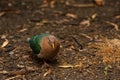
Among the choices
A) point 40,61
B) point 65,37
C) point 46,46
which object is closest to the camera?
point 46,46

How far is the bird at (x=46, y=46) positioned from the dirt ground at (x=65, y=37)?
23 cm

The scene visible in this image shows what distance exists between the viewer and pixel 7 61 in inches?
219

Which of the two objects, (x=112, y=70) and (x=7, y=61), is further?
(x=7, y=61)

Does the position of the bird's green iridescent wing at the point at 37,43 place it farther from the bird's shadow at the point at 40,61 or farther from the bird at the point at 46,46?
the bird's shadow at the point at 40,61

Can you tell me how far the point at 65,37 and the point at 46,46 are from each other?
1440 millimetres

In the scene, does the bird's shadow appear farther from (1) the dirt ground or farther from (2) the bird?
(2) the bird

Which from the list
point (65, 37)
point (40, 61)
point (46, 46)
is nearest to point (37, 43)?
point (46, 46)

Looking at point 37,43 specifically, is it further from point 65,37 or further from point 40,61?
point 65,37

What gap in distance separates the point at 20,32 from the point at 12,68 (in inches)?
61.8

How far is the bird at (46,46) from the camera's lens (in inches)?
202

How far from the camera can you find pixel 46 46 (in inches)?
202

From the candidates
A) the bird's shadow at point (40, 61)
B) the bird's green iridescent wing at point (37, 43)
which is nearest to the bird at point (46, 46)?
the bird's green iridescent wing at point (37, 43)

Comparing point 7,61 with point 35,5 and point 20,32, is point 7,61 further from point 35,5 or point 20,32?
point 35,5

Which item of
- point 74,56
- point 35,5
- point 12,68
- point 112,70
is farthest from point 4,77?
point 35,5
